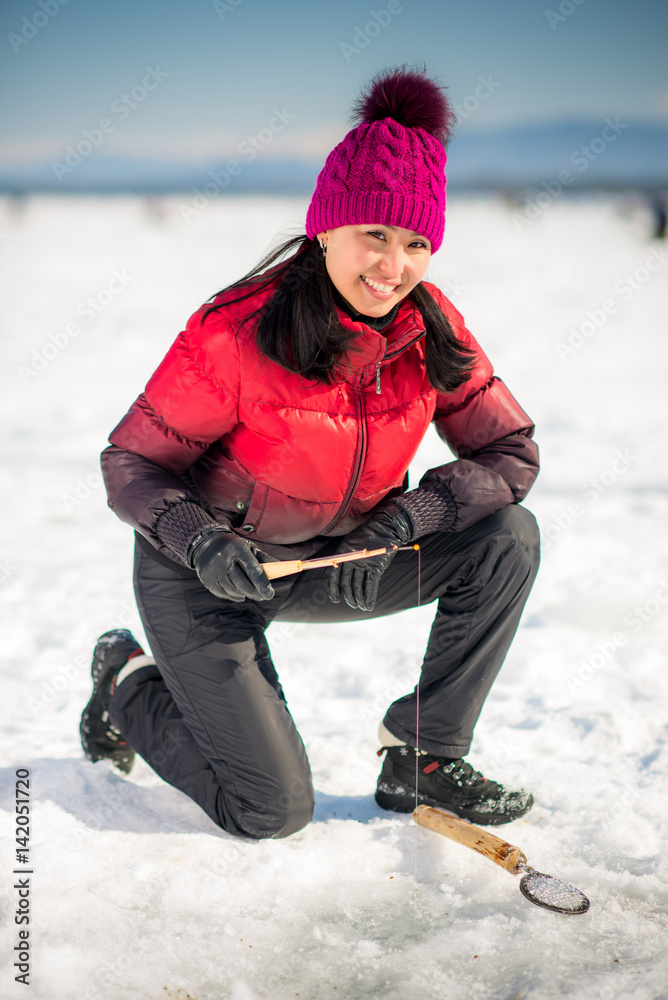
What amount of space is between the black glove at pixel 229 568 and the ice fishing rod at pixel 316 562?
0.13 feet

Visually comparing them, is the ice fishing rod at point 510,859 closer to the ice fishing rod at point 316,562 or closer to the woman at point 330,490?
the woman at point 330,490

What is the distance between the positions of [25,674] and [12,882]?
1.19 m

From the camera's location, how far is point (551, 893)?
5.73 ft

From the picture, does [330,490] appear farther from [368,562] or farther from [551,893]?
[551,893]

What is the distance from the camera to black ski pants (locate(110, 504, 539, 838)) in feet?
6.53

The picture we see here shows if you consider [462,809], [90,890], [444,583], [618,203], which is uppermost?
[618,203]

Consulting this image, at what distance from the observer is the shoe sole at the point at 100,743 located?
2.28 m

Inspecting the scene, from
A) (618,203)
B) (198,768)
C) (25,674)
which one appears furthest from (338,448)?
(618,203)

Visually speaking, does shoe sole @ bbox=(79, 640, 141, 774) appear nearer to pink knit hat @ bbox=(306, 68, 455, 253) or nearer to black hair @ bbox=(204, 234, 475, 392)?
black hair @ bbox=(204, 234, 475, 392)

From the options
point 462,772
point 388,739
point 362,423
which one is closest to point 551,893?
point 462,772

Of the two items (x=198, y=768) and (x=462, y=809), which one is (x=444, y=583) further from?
(x=198, y=768)

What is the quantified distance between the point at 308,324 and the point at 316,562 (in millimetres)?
560

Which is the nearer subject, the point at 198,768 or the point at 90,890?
the point at 90,890

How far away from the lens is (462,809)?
6.82 ft
